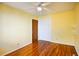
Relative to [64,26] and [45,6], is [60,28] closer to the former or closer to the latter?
[64,26]

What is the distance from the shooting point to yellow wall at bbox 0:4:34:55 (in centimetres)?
236

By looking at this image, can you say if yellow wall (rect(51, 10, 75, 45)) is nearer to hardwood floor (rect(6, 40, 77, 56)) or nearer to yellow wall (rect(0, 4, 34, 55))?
hardwood floor (rect(6, 40, 77, 56))

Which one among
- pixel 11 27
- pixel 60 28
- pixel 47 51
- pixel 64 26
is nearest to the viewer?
pixel 47 51

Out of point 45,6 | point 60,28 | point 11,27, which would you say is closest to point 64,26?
point 60,28

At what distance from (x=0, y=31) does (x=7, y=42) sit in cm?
41

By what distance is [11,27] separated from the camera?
8.67ft

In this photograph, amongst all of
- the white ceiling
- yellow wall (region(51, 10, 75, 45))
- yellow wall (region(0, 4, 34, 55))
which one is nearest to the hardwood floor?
yellow wall (region(0, 4, 34, 55))

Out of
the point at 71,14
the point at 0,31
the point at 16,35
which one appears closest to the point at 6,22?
the point at 0,31

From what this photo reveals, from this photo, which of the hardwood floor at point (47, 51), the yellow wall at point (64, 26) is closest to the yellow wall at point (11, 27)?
the hardwood floor at point (47, 51)

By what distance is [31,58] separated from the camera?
903 mm

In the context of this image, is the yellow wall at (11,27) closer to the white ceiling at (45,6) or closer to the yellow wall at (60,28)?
the white ceiling at (45,6)

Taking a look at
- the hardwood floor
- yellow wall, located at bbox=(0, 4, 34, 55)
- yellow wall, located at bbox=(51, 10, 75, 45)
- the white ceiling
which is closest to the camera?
the white ceiling

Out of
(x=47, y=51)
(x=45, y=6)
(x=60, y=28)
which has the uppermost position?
(x=45, y=6)

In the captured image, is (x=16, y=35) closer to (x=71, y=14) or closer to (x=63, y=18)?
(x=63, y=18)
